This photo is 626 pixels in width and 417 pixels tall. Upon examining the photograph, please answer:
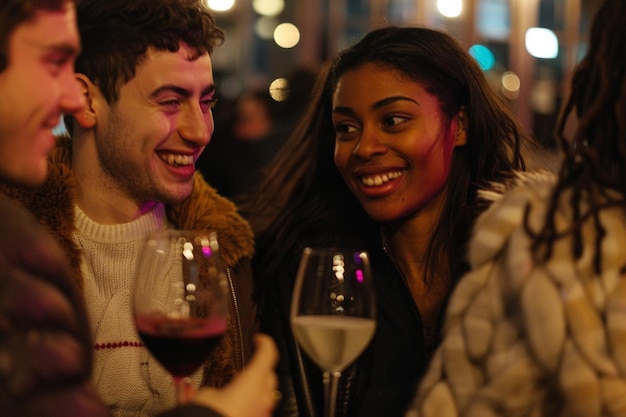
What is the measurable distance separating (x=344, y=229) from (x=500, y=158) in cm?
54

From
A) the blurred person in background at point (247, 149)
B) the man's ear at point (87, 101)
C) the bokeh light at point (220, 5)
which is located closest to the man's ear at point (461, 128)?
the man's ear at point (87, 101)

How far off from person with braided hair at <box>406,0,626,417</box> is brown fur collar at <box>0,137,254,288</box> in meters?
1.15

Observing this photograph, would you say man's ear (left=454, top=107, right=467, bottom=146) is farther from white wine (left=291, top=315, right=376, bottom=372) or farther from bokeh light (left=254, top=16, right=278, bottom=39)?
bokeh light (left=254, top=16, right=278, bottom=39)

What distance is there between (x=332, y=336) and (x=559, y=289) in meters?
0.43

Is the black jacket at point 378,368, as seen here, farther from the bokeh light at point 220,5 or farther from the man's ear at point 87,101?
the bokeh light at point 220,5

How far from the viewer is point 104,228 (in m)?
2.55

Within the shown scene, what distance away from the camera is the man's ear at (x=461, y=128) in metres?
2.81

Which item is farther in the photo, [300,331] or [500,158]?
[500,158]

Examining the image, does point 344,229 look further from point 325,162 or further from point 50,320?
point 50,320

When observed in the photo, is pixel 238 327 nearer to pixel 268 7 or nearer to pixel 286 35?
pixel 286 35

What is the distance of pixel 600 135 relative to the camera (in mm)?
1575

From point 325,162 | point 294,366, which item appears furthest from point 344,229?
point 294,366

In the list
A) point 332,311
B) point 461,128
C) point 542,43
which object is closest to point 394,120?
point 461,128

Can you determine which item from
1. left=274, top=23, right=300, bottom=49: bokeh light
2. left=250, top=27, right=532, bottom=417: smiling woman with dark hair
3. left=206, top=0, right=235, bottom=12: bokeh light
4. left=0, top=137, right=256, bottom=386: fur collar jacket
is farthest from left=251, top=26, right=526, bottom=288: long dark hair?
left=274, top=23, right=300, bottom=49: bokeh light
